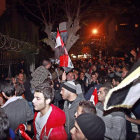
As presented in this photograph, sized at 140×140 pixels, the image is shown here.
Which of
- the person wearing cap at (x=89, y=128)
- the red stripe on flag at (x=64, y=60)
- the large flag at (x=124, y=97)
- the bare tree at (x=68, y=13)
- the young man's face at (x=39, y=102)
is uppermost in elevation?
the bare tree at (x=68, y=13)

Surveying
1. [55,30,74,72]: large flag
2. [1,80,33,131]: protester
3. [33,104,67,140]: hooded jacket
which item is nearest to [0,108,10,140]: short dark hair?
[33,104,67,140]: hooded jacket

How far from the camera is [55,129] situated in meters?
2.77

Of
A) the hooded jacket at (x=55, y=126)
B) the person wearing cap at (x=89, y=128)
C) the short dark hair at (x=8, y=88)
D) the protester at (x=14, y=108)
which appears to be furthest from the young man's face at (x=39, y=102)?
the person wearing cap at (x=89, y=128)

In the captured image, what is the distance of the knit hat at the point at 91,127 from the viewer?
7.03 feet

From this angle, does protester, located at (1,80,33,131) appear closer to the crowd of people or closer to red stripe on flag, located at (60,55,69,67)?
the crowd of people

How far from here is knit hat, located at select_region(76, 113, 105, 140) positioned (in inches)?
84.4

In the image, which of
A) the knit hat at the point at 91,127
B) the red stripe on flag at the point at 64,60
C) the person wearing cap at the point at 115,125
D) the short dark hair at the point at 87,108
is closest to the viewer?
the knit hat at the point at 91,127

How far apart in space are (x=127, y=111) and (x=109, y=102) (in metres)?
1.33

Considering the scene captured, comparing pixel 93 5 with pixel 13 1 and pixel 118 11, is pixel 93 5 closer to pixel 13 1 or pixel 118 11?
pixel 118 11

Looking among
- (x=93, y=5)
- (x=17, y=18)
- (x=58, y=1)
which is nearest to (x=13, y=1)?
(x=17, y=18)

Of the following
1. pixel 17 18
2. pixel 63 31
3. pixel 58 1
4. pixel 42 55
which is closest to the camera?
pixel 63 31

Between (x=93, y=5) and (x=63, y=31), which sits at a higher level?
(x=93, y=5)

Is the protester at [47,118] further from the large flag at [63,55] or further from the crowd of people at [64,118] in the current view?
the large flag at [63,55]

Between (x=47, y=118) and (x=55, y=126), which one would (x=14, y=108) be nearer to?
(x=47, y=118)
